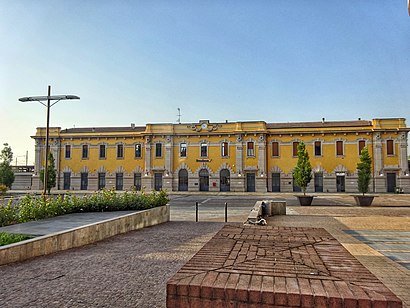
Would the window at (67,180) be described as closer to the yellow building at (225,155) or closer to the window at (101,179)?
the yellow building at (225,155)

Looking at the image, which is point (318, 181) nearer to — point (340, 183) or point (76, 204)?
point (340, 183)

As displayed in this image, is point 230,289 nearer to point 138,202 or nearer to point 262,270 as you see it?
point 262,270

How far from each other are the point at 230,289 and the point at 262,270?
384 mm

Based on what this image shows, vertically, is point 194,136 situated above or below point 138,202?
above

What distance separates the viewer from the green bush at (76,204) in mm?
9586

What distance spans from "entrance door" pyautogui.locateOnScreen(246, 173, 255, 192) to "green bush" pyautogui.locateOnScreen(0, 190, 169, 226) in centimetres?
2988

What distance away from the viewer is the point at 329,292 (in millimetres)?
1641

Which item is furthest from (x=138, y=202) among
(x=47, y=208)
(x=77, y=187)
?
(x=77, y=187)

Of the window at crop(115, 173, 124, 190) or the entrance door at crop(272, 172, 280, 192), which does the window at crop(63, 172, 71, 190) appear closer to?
the window at crop(115, 173, 124, 190)

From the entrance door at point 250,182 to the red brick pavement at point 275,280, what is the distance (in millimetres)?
39792

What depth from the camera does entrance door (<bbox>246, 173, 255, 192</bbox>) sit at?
42.0 m

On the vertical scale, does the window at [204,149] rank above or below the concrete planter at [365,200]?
above

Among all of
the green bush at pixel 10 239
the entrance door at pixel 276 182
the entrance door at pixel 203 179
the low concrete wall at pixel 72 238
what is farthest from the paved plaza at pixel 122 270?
the entrance door at pixel 203 179

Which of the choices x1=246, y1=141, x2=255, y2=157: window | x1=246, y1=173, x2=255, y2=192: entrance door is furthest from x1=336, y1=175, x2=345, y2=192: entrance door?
x1=246, y1=141, x2=255, y2=157: window
